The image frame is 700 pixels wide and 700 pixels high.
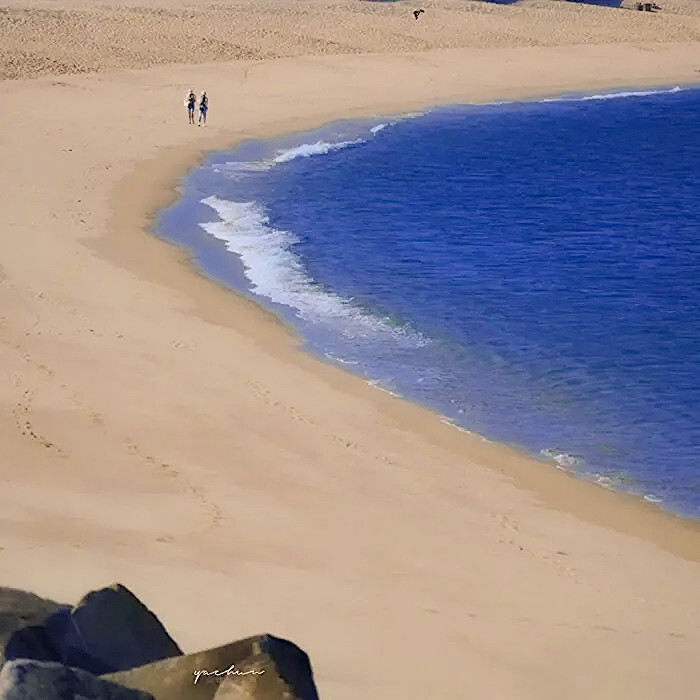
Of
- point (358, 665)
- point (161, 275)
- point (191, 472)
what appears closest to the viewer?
point (358, 665)

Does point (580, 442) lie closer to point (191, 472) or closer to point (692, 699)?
point (191, 472)

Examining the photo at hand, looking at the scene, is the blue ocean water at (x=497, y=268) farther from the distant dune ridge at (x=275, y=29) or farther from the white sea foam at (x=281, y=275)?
the distant dune ridge at (x=275, y=29)

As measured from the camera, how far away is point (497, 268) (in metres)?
21.1

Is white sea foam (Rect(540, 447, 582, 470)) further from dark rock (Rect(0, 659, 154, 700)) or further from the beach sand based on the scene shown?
dark rock (Rect(0, 659, 154, 700))

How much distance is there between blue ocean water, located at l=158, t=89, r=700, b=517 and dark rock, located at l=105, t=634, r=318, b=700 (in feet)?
23.7

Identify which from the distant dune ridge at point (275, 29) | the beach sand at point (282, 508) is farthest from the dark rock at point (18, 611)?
the distant dune ridge at point (275, 29)

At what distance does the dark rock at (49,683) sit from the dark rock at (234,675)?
1.06 ft

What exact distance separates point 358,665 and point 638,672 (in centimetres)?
191

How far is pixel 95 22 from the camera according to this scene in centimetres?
5088

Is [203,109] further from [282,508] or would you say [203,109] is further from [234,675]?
[234,675]

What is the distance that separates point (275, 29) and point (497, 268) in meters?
33.7

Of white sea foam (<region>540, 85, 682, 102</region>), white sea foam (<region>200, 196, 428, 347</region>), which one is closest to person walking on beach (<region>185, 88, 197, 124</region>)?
white sea foam (<region>200, 196, 428, 347</region>)

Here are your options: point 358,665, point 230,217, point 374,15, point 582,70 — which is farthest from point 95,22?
point 358,665

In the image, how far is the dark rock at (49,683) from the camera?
15.3 ft
